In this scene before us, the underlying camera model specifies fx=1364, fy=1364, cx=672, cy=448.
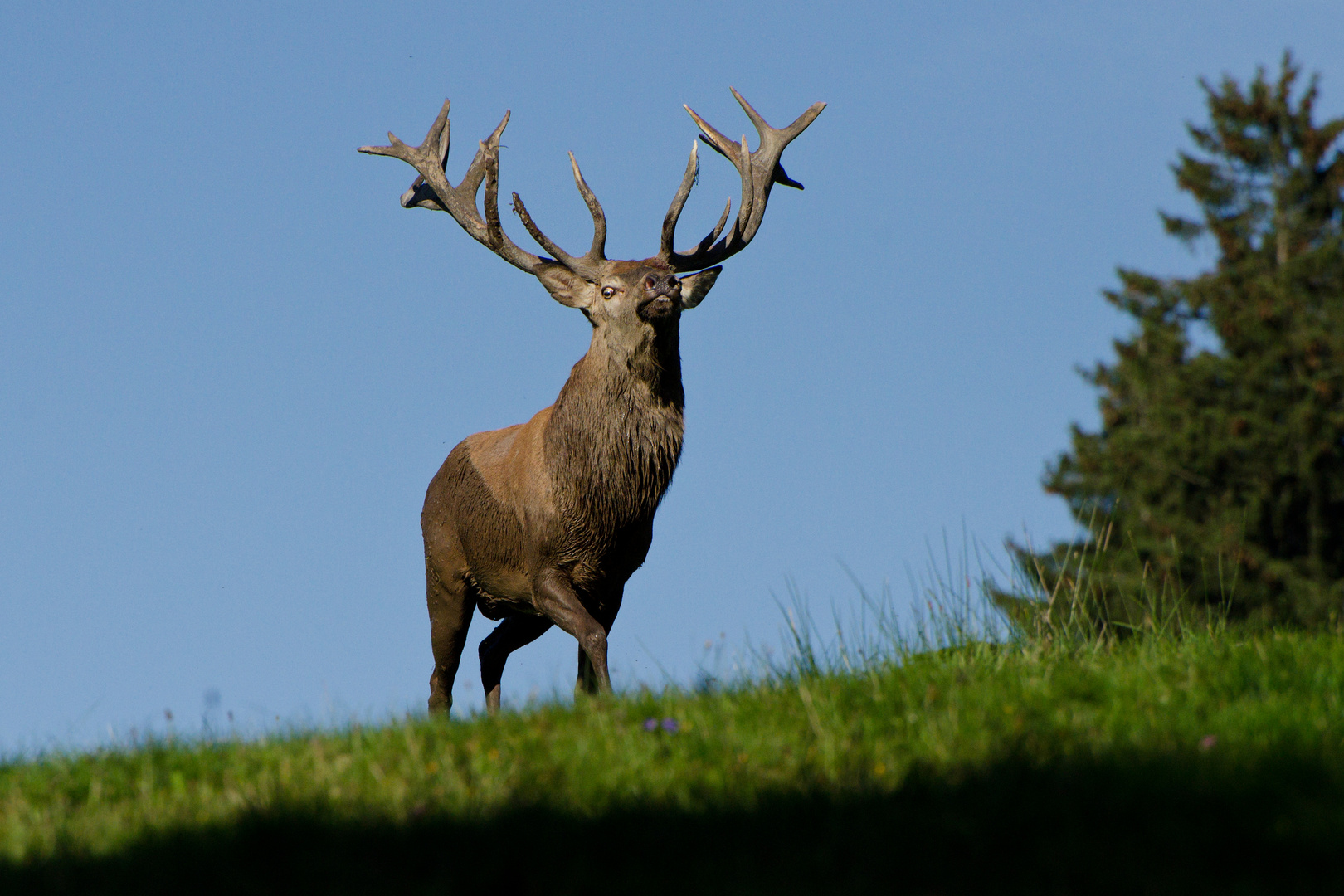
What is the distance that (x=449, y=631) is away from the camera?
884cm

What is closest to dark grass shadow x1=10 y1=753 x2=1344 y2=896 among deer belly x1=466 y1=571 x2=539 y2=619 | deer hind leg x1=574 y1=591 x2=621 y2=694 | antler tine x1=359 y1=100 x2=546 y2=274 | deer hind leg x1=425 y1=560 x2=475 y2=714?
deer hind leg x1=574 y1=591 x2=621 y2=694

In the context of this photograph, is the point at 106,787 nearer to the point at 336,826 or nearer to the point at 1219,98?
the point at 336,826

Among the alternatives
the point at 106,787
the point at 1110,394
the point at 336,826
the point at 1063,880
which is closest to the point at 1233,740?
the point at 1063,880

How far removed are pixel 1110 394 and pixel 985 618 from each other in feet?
72.5

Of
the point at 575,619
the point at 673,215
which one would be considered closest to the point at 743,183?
the point at 673,215

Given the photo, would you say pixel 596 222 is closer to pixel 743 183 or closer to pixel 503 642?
pixel 743 183

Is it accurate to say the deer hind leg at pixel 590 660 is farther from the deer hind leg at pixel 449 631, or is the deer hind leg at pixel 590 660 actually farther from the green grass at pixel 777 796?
the green grass at pixel 777 796

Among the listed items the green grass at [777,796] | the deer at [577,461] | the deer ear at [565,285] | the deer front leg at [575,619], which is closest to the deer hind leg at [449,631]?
the deer at [577,461]

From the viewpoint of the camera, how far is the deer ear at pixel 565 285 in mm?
8359

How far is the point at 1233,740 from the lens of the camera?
4.22 metres

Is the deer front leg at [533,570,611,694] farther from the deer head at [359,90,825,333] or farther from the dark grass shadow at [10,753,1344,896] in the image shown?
the dark grass shadow at [10,753,1344,896]

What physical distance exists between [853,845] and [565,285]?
5520mm

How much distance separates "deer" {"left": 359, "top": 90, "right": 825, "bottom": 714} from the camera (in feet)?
25.6

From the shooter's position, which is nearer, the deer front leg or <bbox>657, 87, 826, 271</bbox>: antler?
the deer front leg
